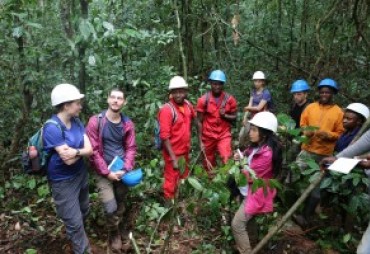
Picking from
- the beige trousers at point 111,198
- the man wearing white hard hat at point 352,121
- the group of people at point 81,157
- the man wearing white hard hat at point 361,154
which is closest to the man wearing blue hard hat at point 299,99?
the man wearing white hard hat at point 352,121

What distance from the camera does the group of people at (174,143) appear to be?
384 centimetres

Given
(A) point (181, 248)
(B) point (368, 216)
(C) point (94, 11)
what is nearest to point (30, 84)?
(C) point (94, 11)

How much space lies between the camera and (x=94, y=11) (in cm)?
436

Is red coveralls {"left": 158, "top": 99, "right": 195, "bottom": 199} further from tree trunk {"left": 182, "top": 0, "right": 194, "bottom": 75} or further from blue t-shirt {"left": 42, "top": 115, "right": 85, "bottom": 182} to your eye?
tree trunk {"left": 182, "top": 0, "right": 194, "bottom": 75}

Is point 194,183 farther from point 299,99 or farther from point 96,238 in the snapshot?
point 299,99

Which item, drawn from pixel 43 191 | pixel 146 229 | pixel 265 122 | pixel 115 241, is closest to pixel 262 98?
pixel 265 122

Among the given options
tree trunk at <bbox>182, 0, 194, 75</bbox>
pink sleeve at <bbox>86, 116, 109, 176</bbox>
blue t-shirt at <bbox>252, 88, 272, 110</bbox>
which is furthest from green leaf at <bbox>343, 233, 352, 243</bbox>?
tree trunk at <bbox>182, 0, 194, 75</bbox>

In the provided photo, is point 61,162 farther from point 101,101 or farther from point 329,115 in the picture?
point 329,115

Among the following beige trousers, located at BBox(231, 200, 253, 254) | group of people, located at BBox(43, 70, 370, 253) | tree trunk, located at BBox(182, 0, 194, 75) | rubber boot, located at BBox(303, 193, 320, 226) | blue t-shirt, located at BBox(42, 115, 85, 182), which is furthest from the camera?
tree trunk, located at BBox(182, 0, 194, 75)

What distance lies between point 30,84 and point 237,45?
670 centimetres

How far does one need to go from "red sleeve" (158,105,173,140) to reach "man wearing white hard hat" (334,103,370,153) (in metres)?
2.24

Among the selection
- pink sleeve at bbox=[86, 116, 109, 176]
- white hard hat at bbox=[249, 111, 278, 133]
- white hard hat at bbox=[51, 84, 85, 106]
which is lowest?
pink sleeve at bbox=[86, 116, 109, 176]

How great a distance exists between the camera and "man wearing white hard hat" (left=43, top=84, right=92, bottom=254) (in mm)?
3725

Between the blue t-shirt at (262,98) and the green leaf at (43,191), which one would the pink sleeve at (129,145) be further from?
the blue t-shirt at (262,98)
